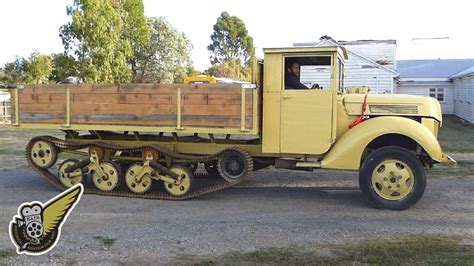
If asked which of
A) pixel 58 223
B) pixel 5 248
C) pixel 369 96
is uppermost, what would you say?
pixel 369 96

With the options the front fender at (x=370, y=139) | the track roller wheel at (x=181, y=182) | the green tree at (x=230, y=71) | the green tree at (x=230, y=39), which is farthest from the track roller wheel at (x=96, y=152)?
the green tree at (x=230, y=39)

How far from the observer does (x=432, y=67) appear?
37844 millimetres

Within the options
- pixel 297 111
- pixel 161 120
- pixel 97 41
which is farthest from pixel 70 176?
pixel 97 41

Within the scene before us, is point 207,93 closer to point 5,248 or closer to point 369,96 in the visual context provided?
point 369,96

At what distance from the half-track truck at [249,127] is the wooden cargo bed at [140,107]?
0.02 m

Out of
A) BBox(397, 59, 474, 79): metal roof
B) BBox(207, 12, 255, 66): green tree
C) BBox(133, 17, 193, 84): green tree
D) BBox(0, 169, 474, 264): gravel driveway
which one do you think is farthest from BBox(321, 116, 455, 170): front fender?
BBox(207, 12, 255, 66): green tree

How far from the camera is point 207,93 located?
23.5 feet

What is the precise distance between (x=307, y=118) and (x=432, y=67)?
34335 millimetres

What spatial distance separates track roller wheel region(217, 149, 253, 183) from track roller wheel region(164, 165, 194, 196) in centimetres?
51

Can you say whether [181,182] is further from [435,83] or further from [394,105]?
[435,83]

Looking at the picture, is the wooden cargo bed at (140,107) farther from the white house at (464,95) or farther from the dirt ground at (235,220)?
the white house at (464,95)

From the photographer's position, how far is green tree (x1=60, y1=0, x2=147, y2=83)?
26547mm

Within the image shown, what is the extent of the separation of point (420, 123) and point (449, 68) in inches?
1311

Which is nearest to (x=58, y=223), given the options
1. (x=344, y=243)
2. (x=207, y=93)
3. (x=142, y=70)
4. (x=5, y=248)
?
(x=5, y=248)
